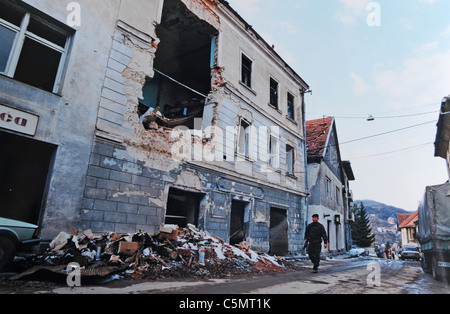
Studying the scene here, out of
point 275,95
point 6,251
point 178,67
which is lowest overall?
point 6,251

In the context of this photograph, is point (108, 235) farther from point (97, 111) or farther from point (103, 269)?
point (97, 111)

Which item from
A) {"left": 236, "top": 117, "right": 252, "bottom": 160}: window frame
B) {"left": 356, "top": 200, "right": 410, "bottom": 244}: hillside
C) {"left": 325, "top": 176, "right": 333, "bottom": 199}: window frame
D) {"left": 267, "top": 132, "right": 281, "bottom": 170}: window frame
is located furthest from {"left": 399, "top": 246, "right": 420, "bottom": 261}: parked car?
{"left": 356, "top": 200, "right": 410, "bottom": 244}: hillside

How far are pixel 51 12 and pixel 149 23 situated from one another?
9.08ft

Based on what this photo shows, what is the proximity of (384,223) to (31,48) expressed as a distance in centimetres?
13639

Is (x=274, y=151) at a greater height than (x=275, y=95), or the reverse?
(x=275, y=95)

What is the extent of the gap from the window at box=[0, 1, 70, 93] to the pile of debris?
12.2 feet

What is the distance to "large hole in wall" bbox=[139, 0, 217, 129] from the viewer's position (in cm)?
970

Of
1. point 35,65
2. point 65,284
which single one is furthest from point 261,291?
point 35,65

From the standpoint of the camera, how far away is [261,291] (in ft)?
15.1

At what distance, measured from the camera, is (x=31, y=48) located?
6.08 metres

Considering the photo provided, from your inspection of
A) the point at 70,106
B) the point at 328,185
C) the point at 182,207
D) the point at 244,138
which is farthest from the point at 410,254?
the point at 70,106

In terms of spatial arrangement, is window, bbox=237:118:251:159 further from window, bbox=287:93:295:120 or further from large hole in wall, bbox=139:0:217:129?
window, bbox=287:93:295:120

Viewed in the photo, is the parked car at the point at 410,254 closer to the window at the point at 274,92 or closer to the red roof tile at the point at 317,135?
the red roof tile at the point at 317,135

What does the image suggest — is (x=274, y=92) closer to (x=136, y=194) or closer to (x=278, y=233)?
(x=278, y=233)
